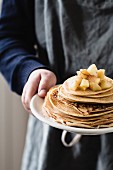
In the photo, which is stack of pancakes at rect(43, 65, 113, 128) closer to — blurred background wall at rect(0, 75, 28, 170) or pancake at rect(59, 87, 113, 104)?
pancake at rect(59, 87, 113, 104)

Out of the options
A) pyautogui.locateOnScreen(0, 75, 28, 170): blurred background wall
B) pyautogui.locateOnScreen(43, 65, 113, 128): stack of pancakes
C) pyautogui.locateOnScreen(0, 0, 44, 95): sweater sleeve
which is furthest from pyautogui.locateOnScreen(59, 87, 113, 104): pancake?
pyautogui.locateOnScreen(0, 75, 28, 170): blurred background wall

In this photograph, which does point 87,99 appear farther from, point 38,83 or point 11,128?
point 11,128

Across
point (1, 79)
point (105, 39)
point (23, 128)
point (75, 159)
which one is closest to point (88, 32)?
point (105, 39)

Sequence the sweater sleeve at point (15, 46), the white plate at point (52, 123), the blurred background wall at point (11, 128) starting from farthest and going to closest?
the blurred background wall at point (11, 128) → the sweater sleeve at point (15, 46) → the white plate at point (52, 123)

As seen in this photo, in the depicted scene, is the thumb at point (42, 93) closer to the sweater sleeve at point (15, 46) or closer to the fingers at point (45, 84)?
the fingers at point (45, 84)

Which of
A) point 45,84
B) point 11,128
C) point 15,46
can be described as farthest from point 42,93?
point 11,128

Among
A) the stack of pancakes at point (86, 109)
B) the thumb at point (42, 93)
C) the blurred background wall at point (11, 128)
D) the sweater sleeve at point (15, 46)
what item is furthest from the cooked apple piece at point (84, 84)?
the blurred background wall at point (11, 128)

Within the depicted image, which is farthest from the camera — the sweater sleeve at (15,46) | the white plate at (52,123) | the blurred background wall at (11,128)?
the blurred background wall at (11,128)

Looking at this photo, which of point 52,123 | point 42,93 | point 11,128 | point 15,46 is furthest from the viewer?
point 11,128
